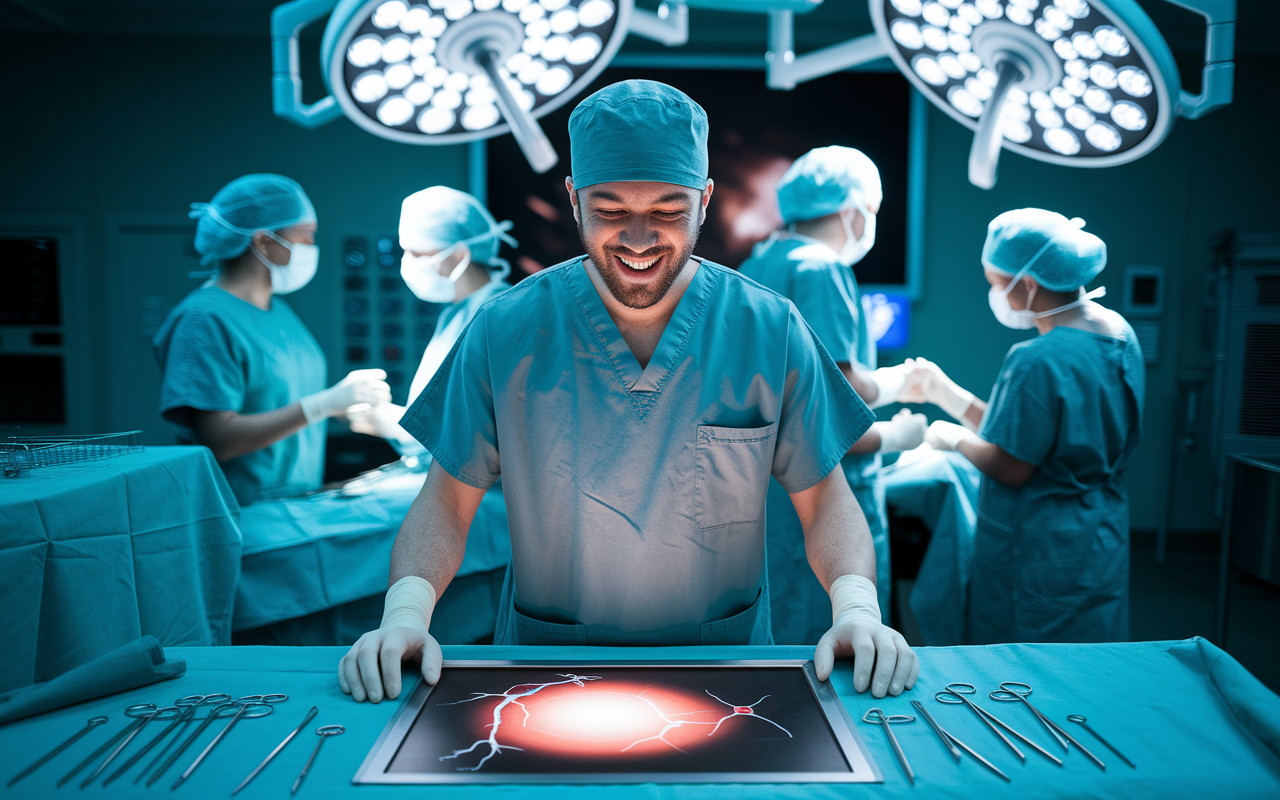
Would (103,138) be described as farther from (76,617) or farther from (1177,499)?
(1177,499)

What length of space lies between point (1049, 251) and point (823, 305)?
645mm

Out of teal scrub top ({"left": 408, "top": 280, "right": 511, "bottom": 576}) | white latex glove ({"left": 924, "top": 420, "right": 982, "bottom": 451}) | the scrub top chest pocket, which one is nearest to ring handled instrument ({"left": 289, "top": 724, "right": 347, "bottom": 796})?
the scrub top chest pocket

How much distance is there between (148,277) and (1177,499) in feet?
19.3

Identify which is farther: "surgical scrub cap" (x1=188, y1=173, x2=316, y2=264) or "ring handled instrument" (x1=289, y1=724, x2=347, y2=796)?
"surgical scrub cap" (x1=188, y1=173, x2=316, y2=264)

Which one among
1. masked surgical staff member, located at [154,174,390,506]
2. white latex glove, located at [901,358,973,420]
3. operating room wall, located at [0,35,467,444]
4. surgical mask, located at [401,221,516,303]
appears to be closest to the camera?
masked surgical staff member, located at [154,174,390,506]

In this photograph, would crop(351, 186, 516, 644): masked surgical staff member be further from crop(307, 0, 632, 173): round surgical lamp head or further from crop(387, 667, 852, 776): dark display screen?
crop(387, 667, 852, 776): dark display screen

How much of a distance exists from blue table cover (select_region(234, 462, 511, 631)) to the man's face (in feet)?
3.78

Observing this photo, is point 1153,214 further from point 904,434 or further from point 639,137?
point 639,137

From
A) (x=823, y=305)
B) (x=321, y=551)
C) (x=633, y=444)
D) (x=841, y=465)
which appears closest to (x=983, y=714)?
(x=633, y=444)

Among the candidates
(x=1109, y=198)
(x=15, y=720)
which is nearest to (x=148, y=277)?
(x=15, y=720)

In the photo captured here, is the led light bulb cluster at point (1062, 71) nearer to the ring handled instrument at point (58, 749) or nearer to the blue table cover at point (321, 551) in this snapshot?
the blue table cover at point (321, 551)

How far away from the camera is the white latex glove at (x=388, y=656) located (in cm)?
91

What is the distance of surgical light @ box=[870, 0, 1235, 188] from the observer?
1297 millimetres

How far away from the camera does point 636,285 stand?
1099 mm
